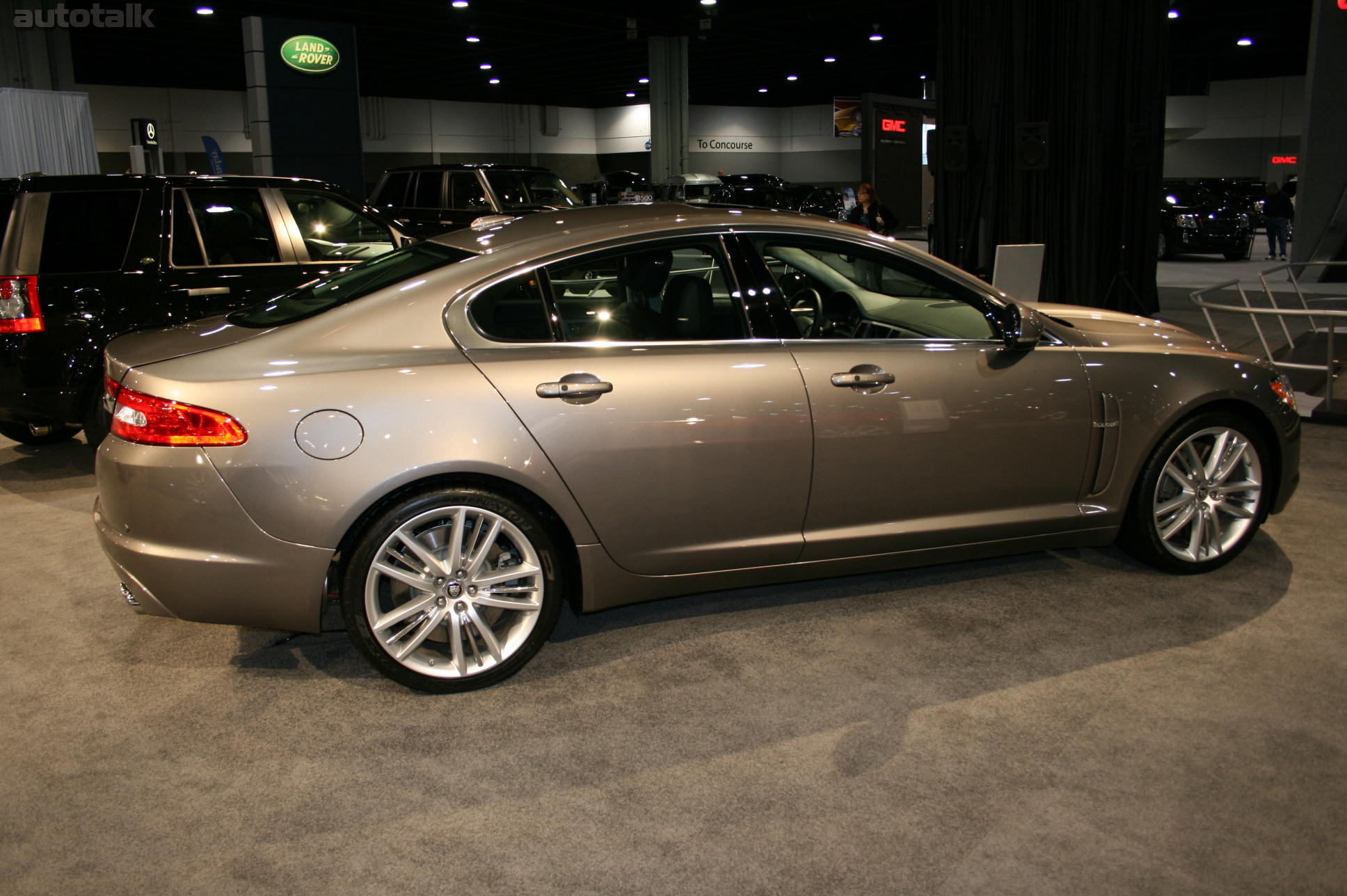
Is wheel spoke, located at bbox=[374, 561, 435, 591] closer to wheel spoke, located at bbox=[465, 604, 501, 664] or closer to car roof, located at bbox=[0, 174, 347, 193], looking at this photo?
wheel spoke, located at bbox=[465, 604, 501, 664]

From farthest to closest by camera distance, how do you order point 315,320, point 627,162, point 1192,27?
point 627,162
point 1192,27
point 315,320

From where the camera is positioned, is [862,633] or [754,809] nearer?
[754,809]

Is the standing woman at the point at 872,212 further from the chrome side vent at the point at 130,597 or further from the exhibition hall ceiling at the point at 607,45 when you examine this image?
the chrome side vent at the point at 130,597

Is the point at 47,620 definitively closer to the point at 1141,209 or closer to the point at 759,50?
the point at 1141,209

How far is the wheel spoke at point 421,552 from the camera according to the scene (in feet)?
10.1

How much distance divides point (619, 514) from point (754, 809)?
1058 mm

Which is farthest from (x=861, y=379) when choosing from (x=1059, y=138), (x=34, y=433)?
(x=1059, y=138)

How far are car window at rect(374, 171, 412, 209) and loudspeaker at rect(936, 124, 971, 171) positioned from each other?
702cm

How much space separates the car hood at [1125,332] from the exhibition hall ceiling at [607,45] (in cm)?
1768

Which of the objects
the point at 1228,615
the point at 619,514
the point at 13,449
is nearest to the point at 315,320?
the point at 619,514

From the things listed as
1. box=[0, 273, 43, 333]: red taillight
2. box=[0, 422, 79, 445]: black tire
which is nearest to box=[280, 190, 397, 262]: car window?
box=[0, 273, 43, 333]: red taillight

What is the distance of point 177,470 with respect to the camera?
2.93m

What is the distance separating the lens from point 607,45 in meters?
26.4

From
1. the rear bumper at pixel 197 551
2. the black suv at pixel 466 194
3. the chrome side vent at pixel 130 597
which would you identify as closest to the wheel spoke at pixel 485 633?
the rear bumper at pixel 197 551
